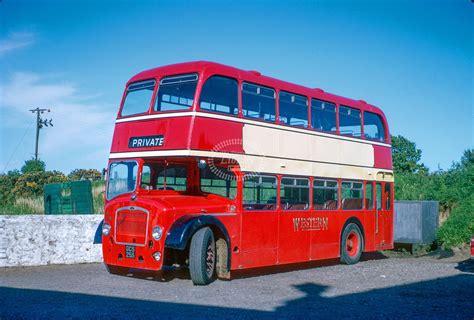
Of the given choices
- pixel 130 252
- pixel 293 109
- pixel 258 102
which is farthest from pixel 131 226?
pixel 293 109

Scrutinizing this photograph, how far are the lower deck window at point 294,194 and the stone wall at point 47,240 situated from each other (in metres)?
3.90

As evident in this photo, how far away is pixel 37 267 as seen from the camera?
42.2ft

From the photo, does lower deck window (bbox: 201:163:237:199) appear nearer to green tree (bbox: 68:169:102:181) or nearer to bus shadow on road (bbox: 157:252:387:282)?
bus shadow on road (bbox: 157:252:387:282)

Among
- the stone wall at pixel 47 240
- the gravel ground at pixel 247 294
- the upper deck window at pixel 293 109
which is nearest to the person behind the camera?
the gravel ground at pixel 247 294

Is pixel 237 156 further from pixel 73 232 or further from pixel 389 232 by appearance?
pixel 389 232

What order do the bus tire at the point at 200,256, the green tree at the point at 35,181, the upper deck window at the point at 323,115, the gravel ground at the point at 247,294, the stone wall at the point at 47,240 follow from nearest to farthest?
1. the gravel ground at the point at 247,294
2. the bus tire at the point at 200,256
3. the stone wall at the point at 47,240
4. the upper deck window at the point at 323,115
5. the green tree at the point at 35,181

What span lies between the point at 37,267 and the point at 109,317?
20.1 feet

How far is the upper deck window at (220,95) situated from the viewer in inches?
428

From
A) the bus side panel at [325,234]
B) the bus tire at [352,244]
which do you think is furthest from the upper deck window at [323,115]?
the bus tire at [352,244]

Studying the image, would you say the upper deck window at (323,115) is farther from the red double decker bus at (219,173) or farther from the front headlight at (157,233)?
the front headlight at (157,233)

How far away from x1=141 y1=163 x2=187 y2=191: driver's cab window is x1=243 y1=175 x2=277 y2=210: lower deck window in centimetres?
126

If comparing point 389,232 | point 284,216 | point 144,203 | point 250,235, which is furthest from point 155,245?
point 389,232

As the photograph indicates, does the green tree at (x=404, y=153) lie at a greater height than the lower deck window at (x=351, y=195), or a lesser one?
greater

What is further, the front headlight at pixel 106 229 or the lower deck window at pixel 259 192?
the lower deck window at pixel 259 192
